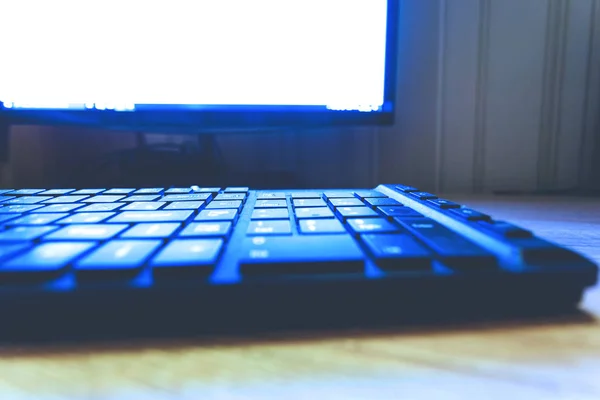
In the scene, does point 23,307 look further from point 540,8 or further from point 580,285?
point 540,8

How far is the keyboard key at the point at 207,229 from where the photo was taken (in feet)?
0.78

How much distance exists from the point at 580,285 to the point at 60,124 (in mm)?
592

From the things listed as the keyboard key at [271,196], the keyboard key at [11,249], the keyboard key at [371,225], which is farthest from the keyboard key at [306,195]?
the keyboard key at [11,249]

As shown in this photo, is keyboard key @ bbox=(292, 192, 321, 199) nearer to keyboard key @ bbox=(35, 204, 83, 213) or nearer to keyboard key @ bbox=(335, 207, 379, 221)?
keyboard key @ bbox=(335, 207, 379, 221)

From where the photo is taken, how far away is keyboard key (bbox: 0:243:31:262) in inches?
8.0

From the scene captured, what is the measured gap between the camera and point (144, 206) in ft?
1.12

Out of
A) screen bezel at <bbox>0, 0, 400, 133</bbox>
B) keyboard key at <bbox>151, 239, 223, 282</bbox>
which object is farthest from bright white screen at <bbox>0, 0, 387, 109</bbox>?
keyboard key at <bbox>151, 239, 223, 282</bbox>

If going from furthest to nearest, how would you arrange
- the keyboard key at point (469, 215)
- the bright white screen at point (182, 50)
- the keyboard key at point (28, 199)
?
1. the bright white screen at point (182, 50)
2. the keyboard key at point (28, 199)
3. the keyboard key at point (469, 215)

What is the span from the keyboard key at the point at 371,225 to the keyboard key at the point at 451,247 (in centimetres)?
1

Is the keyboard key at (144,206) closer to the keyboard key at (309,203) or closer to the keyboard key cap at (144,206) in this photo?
the keyboard key cap at (144,206)

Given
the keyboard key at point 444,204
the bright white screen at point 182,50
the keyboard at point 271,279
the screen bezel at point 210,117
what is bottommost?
the keyboard at point 271,279

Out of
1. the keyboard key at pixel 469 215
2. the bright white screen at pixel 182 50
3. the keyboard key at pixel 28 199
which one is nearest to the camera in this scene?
the keyboard key at pixel 469 215

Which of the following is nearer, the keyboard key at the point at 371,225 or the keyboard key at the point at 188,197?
the keyboard key at the point at 371,225

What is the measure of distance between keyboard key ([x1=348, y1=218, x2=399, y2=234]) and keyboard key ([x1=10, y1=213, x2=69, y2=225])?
197 mm
